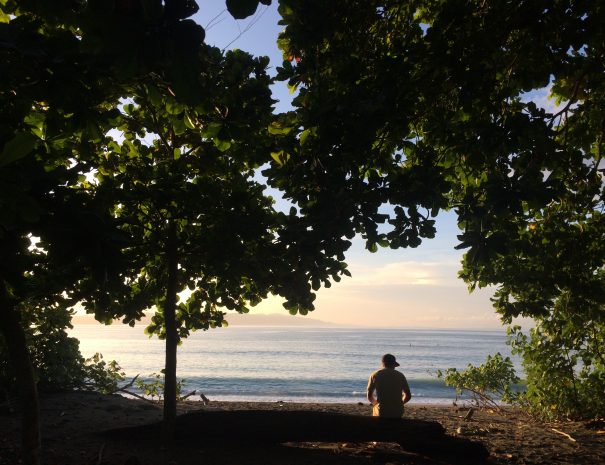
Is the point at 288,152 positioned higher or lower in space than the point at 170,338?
higher

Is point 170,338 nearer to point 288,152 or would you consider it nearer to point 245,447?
point 245,447

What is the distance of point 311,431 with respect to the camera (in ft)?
24.3

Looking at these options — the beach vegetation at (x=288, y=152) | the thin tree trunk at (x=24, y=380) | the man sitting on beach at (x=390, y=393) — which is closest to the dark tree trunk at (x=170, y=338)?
the beach vegetation at (x=288, y=152)

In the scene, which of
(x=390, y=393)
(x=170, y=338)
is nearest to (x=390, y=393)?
(x=390, y=393)

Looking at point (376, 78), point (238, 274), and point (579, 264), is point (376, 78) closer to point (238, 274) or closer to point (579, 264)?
point (238, 274)

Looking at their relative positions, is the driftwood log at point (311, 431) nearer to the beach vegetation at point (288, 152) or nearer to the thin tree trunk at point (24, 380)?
the beach vegetation at point (288, 152)

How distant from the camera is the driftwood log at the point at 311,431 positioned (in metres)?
6.98

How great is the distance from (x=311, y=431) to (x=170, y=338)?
2.82 meters

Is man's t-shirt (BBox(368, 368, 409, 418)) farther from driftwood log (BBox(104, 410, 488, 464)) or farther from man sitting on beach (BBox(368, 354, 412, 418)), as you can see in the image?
driftwood log (BBox(104, 410, 488, 464))

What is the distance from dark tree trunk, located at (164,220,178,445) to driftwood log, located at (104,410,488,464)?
181mm

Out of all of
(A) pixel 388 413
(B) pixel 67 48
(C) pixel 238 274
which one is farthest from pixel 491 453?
(B) pixel 67 48

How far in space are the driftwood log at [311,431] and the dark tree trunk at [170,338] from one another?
181mm

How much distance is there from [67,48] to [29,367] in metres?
3.62

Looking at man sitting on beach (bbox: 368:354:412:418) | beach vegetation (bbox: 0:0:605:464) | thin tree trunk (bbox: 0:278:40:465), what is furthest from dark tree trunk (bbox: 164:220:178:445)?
man sitting on beach (bbox: 368:354:412:418)
